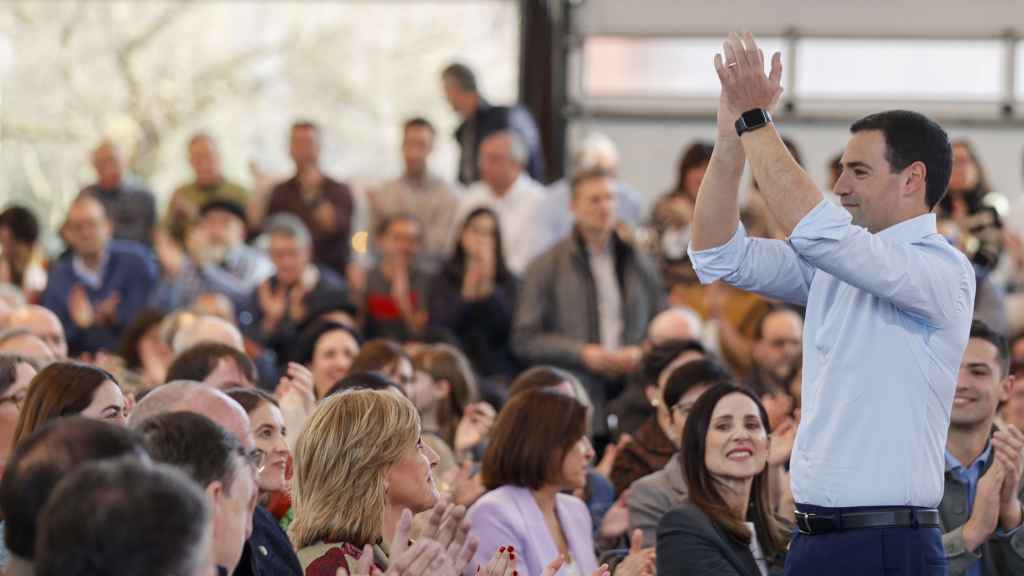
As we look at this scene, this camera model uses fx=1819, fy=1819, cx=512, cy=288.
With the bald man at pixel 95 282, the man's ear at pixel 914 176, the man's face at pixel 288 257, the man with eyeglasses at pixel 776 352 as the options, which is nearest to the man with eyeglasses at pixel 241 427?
the man's ear at pixel 914 176

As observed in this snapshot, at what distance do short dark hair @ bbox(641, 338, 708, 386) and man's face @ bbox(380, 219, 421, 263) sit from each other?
277 cm

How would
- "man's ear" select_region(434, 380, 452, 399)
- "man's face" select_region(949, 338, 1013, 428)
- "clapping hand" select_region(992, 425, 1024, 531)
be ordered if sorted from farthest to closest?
"man's ear" select_region(434, 380, 452, 399) < "man's face" select_region(949, 338, 1013, 428) < "clapping hand" select_region(992, 425, 1024, 531)

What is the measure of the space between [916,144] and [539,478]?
72.8 inches

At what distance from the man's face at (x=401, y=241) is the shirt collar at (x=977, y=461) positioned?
474 centimetres

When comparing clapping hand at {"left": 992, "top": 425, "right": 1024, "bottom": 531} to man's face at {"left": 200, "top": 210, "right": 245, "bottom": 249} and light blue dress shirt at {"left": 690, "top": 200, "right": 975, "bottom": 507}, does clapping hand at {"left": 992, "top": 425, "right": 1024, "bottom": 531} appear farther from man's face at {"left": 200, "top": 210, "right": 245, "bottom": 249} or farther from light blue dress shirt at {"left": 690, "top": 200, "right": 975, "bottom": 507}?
man's face at {"left": 200, "top": 210, "right": 245, "bottom": 249}

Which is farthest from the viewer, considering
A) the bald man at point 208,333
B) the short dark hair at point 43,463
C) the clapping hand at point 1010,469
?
the bald man at point 208,333

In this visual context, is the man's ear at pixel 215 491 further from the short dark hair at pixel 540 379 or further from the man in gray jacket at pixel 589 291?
the man in gray jacket at pixel 589 291

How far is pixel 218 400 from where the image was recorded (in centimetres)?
411

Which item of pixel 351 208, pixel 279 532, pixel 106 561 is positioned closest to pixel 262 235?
pixel 351 208

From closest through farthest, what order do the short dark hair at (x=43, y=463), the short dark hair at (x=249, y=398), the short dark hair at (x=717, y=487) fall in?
the short dark hair at (x=43, y=463) → the short dark hair at (x=249, y=398) → the short dark hair at (x=717, y=487)

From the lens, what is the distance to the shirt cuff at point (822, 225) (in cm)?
380

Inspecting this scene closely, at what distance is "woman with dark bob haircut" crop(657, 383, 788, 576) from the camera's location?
4956 mm

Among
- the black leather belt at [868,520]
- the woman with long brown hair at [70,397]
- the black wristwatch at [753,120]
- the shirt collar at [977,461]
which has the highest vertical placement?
the black wristwatch at [753,120]

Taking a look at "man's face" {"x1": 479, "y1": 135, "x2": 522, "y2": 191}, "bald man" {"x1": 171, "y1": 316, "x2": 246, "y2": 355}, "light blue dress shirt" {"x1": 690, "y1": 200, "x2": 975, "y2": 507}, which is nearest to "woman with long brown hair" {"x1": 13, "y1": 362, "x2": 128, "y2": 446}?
"light blue dress shirt" {"x1": 690, "y1": 200, "x2": 975, "y2": 507}
